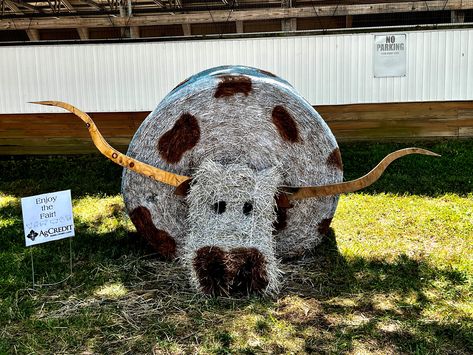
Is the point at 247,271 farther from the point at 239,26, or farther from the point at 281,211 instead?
the point at 239,26

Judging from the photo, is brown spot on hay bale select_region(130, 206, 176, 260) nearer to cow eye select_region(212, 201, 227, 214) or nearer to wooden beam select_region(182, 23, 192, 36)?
cow eye select_region(212, 201, 227, 214)

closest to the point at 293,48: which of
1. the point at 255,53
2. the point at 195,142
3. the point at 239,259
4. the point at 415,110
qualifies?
the point at 255,53

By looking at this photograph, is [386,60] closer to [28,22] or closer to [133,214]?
[133,214]

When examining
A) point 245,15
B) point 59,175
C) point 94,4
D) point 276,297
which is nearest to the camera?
point 276,297

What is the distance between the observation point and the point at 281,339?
3.16 m

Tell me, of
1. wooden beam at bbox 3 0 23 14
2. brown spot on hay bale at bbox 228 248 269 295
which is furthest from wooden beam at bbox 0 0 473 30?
brown spot on hay bale at bbox 228 248 269 295

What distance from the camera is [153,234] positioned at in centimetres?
442

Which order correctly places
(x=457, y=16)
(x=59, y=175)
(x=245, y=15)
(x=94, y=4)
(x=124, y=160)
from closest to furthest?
(x=124, y=160), (x=59, y=175), (x=457, y=16), (x=245, y=15), (x=94, y=4)

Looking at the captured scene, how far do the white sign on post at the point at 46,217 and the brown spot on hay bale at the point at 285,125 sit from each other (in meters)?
1.86

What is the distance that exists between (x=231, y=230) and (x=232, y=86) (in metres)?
1.42

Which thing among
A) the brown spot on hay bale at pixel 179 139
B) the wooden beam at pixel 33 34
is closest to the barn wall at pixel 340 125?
the wooden beam at pixel 33 34

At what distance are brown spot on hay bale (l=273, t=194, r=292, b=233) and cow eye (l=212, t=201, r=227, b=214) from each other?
0.47 metres

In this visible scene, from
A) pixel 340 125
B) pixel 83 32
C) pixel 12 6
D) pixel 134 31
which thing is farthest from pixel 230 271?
pixel 12 6

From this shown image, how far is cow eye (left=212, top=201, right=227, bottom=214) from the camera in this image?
3.88m
